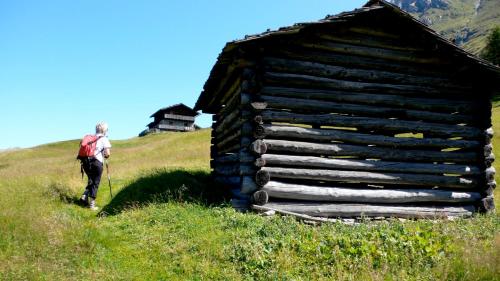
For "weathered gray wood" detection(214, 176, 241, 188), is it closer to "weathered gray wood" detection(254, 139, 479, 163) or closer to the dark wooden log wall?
the dark wooden log wall

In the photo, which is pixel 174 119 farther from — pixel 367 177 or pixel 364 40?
pixel 367 177

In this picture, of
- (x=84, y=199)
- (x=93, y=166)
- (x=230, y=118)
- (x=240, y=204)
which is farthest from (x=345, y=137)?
A: (x=84, y=199)

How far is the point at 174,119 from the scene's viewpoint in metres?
58.7

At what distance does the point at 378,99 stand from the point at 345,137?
4.80ft

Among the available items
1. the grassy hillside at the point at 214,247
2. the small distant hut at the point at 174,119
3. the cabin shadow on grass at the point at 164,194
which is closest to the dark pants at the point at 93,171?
the cabin shadow on grass at the point at 164,194

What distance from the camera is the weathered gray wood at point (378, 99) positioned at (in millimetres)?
9859

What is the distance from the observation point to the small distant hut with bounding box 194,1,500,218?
9484 millimetres

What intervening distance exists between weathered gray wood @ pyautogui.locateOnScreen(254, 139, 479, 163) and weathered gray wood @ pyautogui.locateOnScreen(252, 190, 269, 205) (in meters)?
0.91

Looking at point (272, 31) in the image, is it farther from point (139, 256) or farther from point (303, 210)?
point (139, 256)

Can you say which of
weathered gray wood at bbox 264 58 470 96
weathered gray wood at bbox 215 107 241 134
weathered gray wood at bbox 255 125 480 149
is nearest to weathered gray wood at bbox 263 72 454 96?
weathered gray wood at bbox 264 58 470 96

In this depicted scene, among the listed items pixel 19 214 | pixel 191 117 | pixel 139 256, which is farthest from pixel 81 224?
pixel 191 117

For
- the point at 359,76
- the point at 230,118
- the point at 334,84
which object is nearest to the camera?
the point at 334,84

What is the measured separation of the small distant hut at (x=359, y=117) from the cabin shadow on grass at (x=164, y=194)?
0.71m

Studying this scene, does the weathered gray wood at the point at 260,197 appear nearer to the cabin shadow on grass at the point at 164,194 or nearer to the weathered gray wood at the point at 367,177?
the weathered gray wood at the point at 367,177
